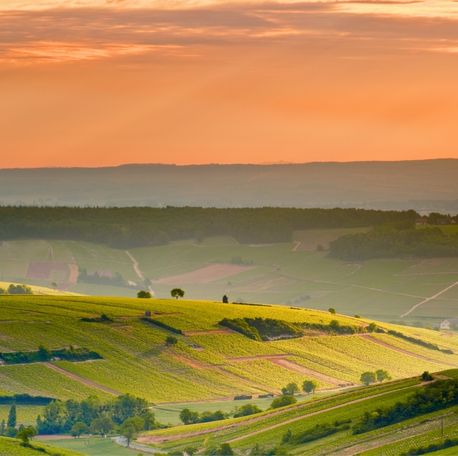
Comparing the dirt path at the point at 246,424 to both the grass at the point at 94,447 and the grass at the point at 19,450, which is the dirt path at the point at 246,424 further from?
the grass at the point at 19,450

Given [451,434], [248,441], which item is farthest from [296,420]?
[451,434]

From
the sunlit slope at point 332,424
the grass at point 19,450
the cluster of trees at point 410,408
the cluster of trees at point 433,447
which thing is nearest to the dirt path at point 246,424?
the sunlit slope at point 332,424

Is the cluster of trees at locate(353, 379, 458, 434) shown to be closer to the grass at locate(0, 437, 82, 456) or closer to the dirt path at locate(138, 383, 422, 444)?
the dirt path at locate(138, 383, 422, 444)

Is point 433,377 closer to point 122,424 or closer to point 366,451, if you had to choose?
point 366,451

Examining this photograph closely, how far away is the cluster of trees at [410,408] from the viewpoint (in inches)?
6014

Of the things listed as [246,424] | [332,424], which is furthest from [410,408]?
[246,424]

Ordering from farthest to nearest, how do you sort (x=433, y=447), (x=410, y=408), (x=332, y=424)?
(x=332, y=424)
(x=410, y=408)
(x=433, y=447)

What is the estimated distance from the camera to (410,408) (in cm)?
15412

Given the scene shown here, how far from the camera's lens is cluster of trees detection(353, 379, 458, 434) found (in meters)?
153

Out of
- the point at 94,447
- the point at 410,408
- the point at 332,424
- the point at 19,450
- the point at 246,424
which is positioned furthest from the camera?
the point at 94,447

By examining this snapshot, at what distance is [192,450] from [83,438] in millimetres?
32564

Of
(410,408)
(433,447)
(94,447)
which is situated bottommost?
(94,447)

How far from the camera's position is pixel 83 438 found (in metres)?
196

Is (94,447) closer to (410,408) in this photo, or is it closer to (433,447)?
(410,408)
